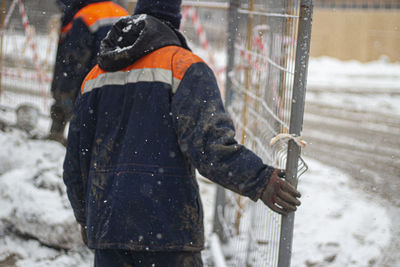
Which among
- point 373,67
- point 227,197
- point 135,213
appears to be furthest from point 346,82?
point 135,213

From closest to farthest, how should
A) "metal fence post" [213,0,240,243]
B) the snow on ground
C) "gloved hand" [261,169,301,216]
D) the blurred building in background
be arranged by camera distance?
"gloved hand" [261,169,301,216] < the snow on ground < "metal fence post" [213,0,240,243] < the blurred building in background

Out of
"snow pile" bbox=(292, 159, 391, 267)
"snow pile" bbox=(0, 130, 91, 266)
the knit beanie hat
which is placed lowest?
"snow pile" bbox=(292, 159, 391, 267)

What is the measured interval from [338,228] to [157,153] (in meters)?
2.84

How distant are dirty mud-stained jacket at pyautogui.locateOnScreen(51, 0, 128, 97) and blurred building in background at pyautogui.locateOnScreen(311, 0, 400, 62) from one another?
2000 cm

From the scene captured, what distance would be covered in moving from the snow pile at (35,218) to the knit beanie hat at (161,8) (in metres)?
2.16

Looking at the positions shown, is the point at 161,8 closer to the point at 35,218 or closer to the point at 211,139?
the point at 211,139

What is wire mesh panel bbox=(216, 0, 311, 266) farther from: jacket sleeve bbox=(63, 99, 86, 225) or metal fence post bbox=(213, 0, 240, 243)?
jacket sleeve bbox=(63, 99, 86, 225)

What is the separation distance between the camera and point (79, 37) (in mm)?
3922

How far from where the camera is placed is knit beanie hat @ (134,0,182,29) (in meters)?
2.14

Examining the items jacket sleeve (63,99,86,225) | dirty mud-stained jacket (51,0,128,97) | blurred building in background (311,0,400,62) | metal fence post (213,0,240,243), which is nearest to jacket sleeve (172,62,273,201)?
jacket sleeve (63,99,86,225)

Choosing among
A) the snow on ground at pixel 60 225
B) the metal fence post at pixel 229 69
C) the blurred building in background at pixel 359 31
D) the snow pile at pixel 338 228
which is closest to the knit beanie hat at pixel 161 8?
the metal fence post at pixel 229 69

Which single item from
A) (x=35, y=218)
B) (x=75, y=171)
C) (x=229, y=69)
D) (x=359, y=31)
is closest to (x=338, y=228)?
(x=229, y=69)

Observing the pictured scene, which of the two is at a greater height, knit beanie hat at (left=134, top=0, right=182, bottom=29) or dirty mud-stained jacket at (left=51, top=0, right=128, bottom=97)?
knit beanie hat at (left=134, top=0, right=182, bottom=29)

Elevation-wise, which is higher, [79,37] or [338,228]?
[79,37]
